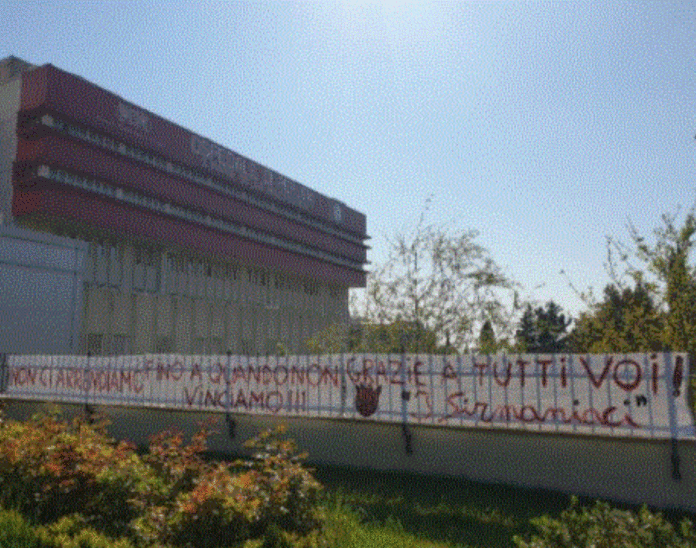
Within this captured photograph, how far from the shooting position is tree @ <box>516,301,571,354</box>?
18334 mm

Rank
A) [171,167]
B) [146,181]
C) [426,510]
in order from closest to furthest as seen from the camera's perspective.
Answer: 1. [426,510]
2. [146,181]
3. [171,167]

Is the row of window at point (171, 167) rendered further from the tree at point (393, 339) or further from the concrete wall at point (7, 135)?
the tree at point (393, 339)

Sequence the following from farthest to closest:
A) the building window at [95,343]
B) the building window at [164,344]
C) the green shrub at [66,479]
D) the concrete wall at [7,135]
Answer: the building window at [164,344] < the building window at [95,343] < the concrete wall at [7,135] < the green shrub at [66,479]

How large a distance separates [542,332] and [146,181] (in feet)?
107

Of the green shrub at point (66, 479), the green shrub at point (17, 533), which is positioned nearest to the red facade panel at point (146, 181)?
the green shrub at point (66, 479)

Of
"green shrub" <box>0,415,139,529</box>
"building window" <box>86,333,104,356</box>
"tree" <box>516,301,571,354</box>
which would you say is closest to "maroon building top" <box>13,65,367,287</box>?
"building window" <box>86,333,104,356</box>

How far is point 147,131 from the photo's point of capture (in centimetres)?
4453

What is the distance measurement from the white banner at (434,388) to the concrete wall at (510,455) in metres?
0.17

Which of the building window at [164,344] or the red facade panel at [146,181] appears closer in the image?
the red facade panel at [146,181]

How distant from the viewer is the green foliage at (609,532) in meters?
3.76

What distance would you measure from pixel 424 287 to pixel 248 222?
37.3 m

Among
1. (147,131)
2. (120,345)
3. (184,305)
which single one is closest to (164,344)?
(184,305)

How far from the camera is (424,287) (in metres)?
19.6

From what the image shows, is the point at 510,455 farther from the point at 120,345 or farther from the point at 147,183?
the point at 147,183
